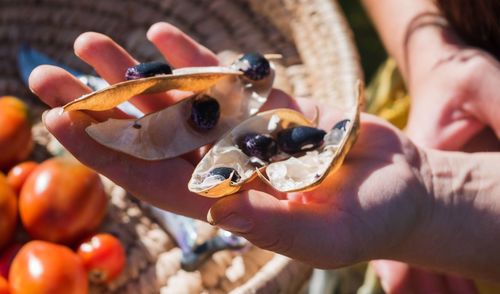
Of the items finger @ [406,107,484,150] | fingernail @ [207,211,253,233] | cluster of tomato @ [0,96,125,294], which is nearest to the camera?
fingernail @ [207,211,253,233]

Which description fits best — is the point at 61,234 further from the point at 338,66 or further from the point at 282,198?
the point at 338,66

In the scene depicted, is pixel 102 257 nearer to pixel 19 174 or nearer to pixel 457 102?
pixel 19 174

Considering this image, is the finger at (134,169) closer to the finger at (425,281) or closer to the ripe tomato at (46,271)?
the ripe tomato at (46,271)

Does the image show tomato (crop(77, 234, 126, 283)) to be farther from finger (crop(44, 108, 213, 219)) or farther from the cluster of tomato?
finger (crop(44, 108, 213, 219))

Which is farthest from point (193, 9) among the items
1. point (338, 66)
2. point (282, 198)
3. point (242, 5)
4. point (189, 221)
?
point (282, 198)

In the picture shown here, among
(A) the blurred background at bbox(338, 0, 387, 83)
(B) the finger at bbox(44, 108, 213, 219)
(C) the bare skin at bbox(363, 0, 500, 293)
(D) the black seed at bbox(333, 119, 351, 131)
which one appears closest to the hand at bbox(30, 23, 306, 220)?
(B) the finger at bbox(44, 108, 213, 219)

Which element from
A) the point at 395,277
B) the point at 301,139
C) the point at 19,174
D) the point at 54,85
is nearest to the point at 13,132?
the point at 19,174

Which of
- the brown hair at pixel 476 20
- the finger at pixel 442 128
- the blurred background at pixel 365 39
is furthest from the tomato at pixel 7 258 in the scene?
the blurred background at pixel 365 39
